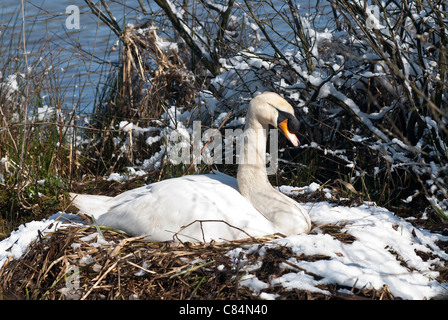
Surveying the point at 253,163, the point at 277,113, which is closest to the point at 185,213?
the point at 253,163

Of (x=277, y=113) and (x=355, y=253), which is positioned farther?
(x=277, y=113)

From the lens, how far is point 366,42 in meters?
5.27

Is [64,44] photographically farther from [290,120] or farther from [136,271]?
[136,271]

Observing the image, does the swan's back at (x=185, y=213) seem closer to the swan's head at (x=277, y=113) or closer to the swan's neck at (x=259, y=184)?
the swan's neck at (x=259, y=184)

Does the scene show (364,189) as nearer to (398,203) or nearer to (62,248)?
(398,203)

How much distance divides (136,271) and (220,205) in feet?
2.62

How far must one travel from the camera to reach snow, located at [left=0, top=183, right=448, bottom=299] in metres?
3.70

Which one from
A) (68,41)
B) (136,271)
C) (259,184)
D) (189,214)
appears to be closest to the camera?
(136,271)

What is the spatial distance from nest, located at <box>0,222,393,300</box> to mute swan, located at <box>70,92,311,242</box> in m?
0.14

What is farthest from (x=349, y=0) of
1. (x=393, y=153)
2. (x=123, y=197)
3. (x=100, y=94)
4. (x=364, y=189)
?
(x=100, y=94)

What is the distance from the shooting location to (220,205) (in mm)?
4359

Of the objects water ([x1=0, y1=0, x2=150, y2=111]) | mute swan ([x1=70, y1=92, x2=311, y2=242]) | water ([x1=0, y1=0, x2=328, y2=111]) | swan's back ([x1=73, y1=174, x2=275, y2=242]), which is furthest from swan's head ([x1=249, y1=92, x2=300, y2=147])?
water ([x1=0, y1=0, x2=328, y2=111])

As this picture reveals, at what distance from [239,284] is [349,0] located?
2741mm
